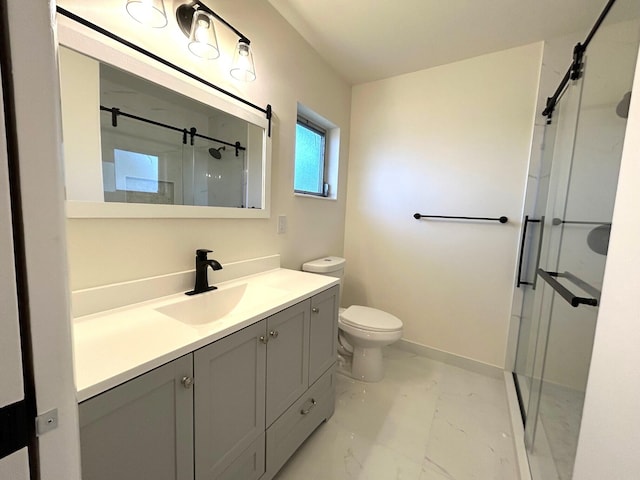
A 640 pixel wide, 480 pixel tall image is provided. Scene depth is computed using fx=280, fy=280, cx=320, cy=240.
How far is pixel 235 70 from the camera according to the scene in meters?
Answer: 1.37

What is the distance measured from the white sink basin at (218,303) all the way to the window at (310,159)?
95cm

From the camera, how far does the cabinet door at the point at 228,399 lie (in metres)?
0.86

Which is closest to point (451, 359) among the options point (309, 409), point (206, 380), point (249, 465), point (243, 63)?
point (309, 409)

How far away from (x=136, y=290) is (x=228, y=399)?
551 mm

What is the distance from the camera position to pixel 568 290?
1.14m

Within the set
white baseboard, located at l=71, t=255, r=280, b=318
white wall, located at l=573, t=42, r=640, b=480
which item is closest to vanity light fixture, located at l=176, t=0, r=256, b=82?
white baseboard, located at l=71, t=255, r=280, b=318

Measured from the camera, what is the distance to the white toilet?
1.85 m

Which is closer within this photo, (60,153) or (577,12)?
(60,153)

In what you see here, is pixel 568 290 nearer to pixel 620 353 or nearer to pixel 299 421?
pixel 620 353

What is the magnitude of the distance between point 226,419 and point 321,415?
750 mm

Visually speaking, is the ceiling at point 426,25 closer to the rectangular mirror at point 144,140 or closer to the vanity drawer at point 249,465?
the rectangular mirror at point 144,140

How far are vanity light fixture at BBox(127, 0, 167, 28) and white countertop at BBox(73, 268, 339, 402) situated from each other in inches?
42.0

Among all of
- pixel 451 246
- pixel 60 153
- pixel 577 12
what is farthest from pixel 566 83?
pixel 60 153

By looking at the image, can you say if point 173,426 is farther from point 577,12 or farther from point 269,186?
point 577,12
